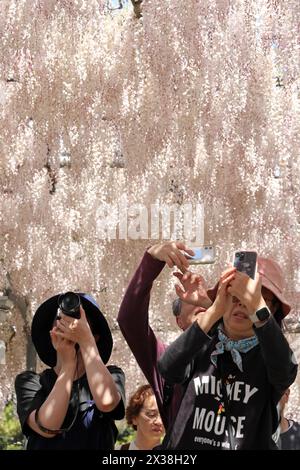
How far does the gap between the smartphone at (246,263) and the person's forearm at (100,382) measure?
64 cm

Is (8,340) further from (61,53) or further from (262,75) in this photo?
(262,75)

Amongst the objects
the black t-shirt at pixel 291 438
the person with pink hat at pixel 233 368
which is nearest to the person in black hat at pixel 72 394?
the person with pink hat at pixel 233 368

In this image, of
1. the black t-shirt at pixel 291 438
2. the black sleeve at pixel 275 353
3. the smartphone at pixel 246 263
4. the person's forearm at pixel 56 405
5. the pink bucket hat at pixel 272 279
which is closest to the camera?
the black sleeve at pixel 275 353

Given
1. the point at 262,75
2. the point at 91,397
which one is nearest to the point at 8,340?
the point at 262,75

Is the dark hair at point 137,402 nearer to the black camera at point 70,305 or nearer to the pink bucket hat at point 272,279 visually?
the black camera at point 70,305

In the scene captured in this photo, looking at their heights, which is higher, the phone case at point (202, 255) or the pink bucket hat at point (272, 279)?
the phone case at point (202, 255)

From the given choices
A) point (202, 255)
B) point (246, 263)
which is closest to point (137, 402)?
point (202, 255)

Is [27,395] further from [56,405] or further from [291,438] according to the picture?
[291,438]

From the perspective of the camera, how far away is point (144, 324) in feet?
10.0

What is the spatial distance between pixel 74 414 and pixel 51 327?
40 centimetres

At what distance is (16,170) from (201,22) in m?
2.59

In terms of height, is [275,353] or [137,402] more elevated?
[275,353]

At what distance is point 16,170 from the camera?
961cm

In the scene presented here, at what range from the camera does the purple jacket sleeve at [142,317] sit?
302 centimetres
